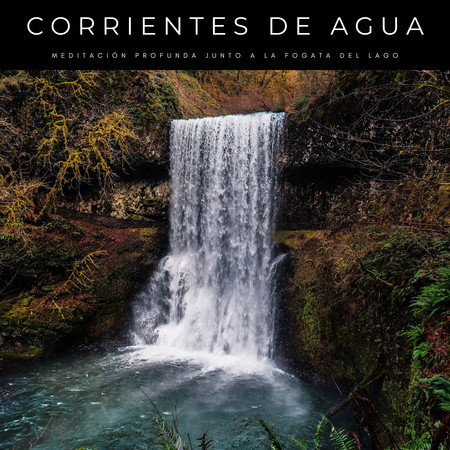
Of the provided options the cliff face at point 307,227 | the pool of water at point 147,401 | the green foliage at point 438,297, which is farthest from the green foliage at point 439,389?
the pool of water at point 147,401

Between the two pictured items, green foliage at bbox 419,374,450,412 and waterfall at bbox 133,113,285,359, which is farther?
waterfall at bbox 133,113,285,359

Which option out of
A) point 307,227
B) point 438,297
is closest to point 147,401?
point 438,297

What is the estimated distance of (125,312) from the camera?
10102 millimetres

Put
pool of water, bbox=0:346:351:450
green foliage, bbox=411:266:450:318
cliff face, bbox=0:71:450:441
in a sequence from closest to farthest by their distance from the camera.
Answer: green foliage, bbox=411:266:450:318 < cliff face, bbox=0:71:450:441 < pool of water, bbox=0:346:351:450

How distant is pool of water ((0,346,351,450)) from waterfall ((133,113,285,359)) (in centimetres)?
114

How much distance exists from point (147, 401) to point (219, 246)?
5.19 metres

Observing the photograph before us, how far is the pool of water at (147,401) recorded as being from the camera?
546 centimetres

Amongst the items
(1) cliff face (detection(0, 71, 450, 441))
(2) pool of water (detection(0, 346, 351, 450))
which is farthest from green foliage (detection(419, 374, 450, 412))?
(2) pool of water (detection(0, 346, 351, 450))

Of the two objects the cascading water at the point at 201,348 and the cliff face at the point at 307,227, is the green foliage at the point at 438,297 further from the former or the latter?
the cascading water at the point at 201,348

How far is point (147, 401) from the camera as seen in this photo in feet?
21.3

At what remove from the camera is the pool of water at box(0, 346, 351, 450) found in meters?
5.46

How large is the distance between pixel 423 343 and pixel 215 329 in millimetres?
6462

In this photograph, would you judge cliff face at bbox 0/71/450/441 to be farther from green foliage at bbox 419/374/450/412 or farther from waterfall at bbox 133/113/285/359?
waterfall at bbox 133/113/285/359
